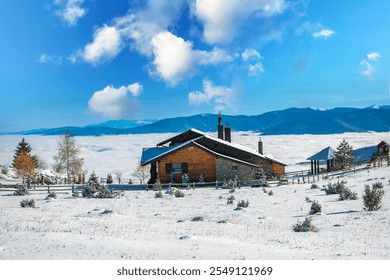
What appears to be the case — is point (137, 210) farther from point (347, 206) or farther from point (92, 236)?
point (347, 206)

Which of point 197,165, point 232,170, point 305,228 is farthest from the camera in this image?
point 232,170

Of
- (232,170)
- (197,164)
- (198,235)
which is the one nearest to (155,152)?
(197,164)

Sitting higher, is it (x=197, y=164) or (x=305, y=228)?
(x=197, y=164)

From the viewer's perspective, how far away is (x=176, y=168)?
36.3 m

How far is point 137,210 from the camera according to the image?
61.3 feet

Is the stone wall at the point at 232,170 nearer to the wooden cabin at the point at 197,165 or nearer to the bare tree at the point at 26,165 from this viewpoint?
the wooden cabin at the point at 197,165

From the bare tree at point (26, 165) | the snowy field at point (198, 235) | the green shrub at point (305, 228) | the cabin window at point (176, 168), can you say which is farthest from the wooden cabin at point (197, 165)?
the green shrub at point (305, 228)

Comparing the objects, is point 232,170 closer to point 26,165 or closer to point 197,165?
point 197,165

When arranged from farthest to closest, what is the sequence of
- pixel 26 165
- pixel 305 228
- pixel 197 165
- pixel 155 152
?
pixel 26 165
pixel 155 152
pixel 197 165
pixel 305 228

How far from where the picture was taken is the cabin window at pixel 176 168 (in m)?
36.2

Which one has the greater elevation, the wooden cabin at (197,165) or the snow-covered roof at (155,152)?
the snow-covered roof at (155,152)

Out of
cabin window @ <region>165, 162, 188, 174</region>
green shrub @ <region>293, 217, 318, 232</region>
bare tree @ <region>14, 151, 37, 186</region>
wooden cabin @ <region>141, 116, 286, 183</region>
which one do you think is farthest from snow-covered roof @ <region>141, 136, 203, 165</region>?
green shrub @ <region>293, 217, 318, 232</region>

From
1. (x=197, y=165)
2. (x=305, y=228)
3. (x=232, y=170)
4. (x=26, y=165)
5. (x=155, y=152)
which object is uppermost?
(x=155, y=152)
